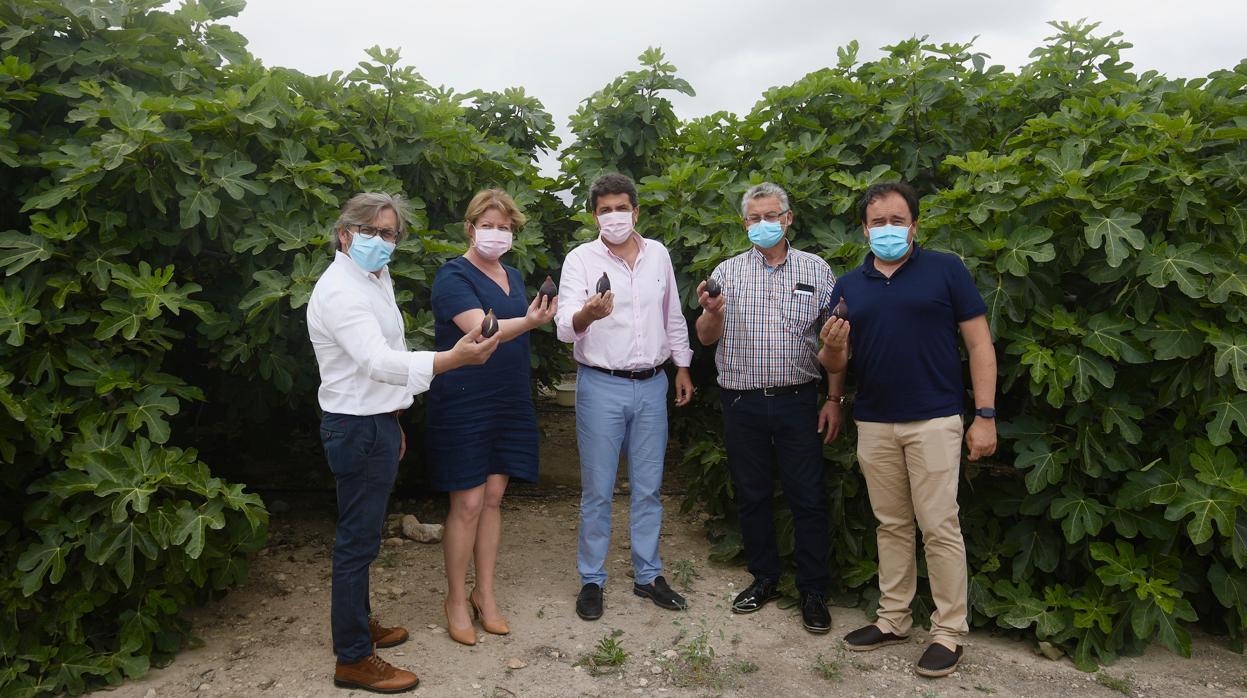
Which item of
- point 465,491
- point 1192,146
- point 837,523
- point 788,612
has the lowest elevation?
point 788,612

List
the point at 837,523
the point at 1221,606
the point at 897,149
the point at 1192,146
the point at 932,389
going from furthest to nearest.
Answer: the point at 897,149, the point at 837,523, the point at 1221,606, the point at 1192,146, the point at 932,389

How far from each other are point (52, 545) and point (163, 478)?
0.53 metres

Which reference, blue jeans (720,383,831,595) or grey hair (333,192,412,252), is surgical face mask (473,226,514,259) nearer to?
grey hair (333,192,412,252)

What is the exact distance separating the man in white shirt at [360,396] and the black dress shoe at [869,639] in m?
1.94

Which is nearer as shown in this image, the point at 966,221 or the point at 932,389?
the point at 932,389

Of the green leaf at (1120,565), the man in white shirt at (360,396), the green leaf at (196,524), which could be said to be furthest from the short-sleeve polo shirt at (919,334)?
the green leaf at (196,524)

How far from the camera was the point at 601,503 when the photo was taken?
4.13 meters

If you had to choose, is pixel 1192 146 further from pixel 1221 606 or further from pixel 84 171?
pixel 84 171

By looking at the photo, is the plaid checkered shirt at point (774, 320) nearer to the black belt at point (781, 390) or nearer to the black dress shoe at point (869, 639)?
the black belt at point (781, 390)

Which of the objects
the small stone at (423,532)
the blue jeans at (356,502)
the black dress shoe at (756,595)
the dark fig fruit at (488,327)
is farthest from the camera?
the small stone at (423,532)

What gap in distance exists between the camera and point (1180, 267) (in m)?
3.62

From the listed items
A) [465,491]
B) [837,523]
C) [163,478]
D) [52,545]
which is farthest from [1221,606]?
[52,545]

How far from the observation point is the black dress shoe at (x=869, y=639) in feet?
12.6

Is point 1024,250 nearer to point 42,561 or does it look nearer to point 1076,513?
point 1076,513
